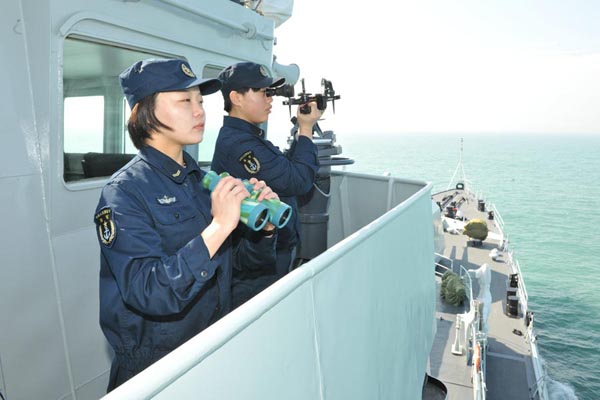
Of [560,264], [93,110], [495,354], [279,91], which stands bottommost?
[560,264]

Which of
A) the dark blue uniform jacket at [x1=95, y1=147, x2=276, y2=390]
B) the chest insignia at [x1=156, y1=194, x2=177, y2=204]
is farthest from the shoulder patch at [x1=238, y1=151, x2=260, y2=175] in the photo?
the chest insignia at [x1=156, y1=194, x2=177, y2=204]

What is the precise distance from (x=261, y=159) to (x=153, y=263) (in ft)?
4.24

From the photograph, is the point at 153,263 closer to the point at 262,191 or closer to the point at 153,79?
the point at 262,191

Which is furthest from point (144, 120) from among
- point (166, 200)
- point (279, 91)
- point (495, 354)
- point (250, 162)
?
point (495, 354)

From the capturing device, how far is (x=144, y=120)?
1698 millimetres

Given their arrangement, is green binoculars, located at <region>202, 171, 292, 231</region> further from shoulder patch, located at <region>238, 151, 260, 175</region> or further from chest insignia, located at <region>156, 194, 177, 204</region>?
shoulder patch, located at <region>238, 151, 260, 175</region>

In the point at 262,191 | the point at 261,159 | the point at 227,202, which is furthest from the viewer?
the point at 261,159

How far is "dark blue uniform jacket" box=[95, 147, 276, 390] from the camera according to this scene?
4.68 ft

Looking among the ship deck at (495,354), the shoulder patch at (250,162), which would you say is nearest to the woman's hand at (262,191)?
the shoulder patch at (250,162)

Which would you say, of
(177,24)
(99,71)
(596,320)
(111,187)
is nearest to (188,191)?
(111,187)

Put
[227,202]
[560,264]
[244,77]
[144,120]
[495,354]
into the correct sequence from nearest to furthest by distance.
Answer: [227,202]
[144,120]
[244,77]
[495,354]
[560,264]

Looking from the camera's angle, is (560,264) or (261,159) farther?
(560,264)

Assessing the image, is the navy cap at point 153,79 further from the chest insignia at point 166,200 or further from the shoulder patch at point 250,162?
the shoulder patch at point 250,162

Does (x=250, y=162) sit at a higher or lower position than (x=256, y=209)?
higher
